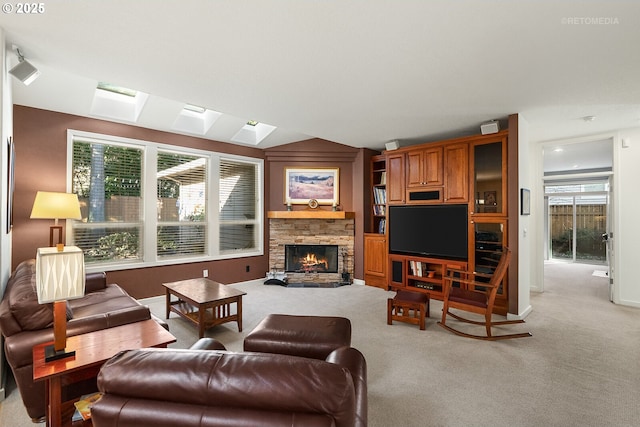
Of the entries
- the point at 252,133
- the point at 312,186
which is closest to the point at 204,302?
the point at 312,186

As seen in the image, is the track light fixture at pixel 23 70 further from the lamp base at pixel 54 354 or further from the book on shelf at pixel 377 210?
the book on shelf at pixel 377 210

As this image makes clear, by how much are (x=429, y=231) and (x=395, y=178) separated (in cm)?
106

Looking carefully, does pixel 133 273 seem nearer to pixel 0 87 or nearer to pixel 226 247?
pixel 226 247

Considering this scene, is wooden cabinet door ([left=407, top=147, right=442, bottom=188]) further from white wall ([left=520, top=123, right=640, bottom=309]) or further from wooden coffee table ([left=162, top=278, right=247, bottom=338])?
wooden coffee table ([left=162, top=278, right=247, bottom=338])

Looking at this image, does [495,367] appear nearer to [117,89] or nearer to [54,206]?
[54,206]

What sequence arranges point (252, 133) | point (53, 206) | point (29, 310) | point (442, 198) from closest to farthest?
point (29, 310)
point (53, 206)
point (442, 198)
point (252, 133)

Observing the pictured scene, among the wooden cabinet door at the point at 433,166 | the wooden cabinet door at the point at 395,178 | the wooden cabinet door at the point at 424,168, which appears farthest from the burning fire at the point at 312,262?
the wooden cabinet door at the point at 433,166

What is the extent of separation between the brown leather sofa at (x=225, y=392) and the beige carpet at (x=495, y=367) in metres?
1.27

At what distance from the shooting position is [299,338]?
1.91 metres

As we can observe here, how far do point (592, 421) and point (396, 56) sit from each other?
275 cm

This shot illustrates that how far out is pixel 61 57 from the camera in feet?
7.68

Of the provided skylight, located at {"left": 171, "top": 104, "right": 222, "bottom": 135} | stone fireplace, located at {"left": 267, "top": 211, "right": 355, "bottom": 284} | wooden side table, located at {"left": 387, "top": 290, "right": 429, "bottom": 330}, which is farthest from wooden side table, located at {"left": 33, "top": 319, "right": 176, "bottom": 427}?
stone fireplace, located at {"left": 267, "top": 211, "right": 355, "bottom": 284}

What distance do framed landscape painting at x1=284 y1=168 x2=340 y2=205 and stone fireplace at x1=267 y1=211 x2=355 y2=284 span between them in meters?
0.38

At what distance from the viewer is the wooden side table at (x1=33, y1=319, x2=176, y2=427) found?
1457 millimetres
